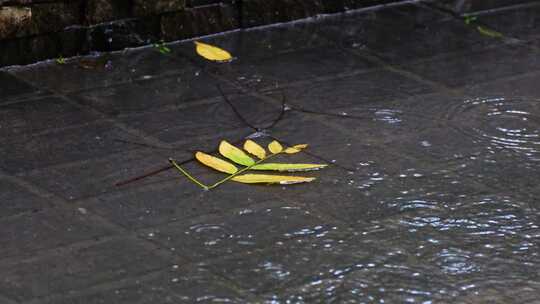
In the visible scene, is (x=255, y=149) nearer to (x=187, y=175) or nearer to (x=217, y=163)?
(x=217, y=163)

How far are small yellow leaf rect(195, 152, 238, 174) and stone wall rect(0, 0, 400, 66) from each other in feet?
4.17

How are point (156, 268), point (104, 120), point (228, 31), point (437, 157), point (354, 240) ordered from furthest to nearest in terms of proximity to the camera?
point (228, 31) < point (104, 120) < point (437, 157) < point (354, 240) < point (156, 268)

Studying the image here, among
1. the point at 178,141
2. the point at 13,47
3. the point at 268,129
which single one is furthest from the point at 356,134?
the point at 13,47

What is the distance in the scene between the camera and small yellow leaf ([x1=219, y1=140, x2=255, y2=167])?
385cm

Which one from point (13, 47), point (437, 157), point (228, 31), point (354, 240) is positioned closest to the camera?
point (354, 240)

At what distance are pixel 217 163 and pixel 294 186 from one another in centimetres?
30

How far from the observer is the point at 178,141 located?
4.04 metres

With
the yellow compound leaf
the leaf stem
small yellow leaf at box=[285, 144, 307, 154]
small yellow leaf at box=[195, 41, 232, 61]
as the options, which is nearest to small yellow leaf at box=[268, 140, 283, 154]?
small yellow leaf at box=[285, 144, 307, 154]

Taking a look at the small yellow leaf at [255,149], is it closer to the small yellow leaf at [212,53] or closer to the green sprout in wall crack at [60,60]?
the small yellow leaf at [212,53]

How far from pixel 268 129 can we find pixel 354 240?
941mm

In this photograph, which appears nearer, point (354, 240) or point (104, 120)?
point (354, 240)

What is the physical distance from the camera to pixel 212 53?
496 cm

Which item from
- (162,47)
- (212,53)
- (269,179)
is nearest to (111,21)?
(162,47)

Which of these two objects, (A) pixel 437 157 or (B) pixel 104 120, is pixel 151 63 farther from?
(A) pixel 437 157
